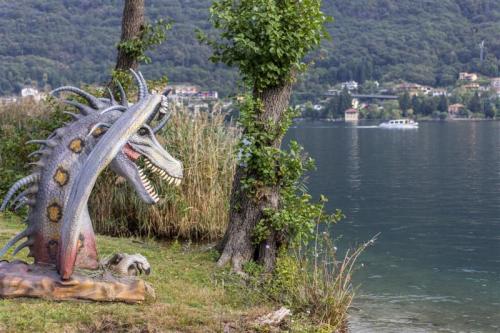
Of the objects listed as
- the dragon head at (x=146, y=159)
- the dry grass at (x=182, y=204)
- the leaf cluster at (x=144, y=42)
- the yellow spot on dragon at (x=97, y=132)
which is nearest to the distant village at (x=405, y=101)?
the leaf cluster at (x=144, y=42)

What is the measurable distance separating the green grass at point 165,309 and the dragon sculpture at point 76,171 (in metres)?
0.40

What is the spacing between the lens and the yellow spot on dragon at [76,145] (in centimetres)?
652

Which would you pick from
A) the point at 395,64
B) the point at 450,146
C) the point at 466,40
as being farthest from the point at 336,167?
the point at 466,40

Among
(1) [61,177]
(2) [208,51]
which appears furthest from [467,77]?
(1) [61,177]

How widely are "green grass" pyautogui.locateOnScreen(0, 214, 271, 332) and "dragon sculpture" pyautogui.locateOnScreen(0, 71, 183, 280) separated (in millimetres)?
395

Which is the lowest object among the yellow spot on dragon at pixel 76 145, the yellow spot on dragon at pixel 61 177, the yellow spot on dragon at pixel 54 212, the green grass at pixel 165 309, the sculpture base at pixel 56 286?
the green grass at pixel 165 309

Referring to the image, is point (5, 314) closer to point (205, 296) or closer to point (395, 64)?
point (205, 296)

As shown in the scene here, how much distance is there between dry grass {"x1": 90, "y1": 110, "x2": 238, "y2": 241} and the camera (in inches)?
460

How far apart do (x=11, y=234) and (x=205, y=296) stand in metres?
3.75

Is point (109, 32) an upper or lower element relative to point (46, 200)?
upper

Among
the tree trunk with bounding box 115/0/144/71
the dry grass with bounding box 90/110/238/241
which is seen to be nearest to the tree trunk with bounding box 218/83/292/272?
the dry grass with bounding box 90/110/238/241

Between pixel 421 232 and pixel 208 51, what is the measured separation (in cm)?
6350

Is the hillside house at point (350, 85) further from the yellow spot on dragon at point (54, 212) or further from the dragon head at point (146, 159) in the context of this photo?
the yellow spot on dragon at point (54, 212)

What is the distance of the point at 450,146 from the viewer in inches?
2024
